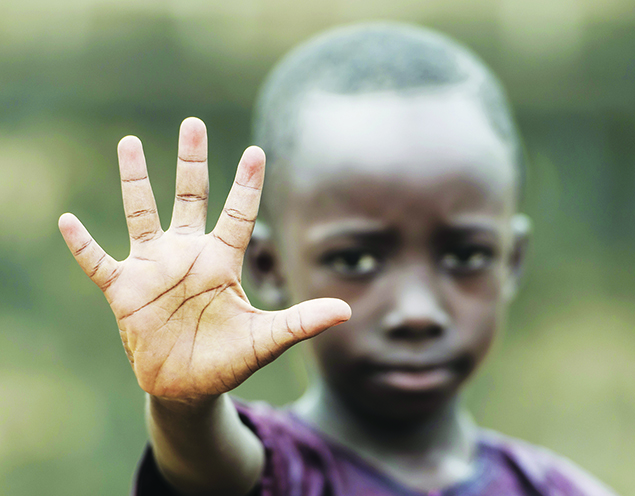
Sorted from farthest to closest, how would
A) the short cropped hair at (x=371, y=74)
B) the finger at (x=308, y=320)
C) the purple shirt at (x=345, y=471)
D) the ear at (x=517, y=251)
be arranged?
1. the ear at (x=517, y=251)
2. the short cropped hair at (x=371, y=74)
3. the purple shirt at (x=345, y=471)
4. the finger at (x=308, y=320)

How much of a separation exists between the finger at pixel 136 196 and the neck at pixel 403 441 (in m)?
0.43

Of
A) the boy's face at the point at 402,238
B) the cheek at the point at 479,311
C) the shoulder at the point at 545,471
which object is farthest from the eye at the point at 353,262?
the shoulder at the point at 545,471

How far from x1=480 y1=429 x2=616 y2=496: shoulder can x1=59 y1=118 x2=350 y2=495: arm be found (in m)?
0.55

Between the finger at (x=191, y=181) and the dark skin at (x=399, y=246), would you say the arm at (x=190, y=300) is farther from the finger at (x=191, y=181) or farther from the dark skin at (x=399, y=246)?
the dark skin at (x=399, y=246)

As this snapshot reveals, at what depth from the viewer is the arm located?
65 cm

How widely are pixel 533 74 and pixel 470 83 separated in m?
1.74

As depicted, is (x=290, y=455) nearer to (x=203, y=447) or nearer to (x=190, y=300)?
(x=203, y=447)

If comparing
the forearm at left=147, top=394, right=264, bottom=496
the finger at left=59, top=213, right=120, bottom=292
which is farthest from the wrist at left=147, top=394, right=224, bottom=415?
the finger at left=59, top=213, right=120, bottom=292

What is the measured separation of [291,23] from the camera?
244 cm

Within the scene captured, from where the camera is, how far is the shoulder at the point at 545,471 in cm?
105

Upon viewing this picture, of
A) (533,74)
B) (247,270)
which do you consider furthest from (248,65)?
(247,270)

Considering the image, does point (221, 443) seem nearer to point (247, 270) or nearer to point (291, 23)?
point (247, 270)

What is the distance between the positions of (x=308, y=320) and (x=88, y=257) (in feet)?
0.68

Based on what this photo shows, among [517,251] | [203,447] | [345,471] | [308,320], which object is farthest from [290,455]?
[517,251]
